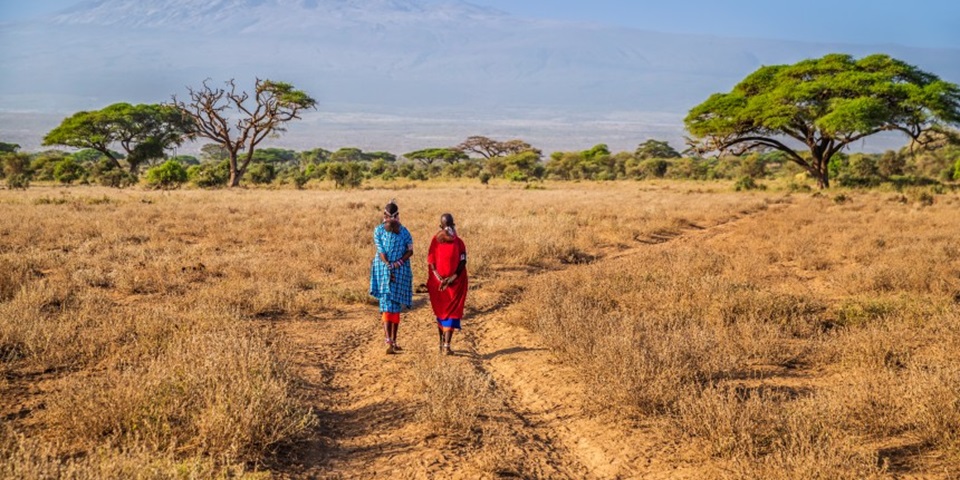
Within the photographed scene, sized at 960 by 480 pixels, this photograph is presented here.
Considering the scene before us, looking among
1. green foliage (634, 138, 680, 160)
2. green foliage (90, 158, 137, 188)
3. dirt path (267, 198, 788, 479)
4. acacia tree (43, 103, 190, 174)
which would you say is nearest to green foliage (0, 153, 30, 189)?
acacia tree (43, 103, 190, 174)

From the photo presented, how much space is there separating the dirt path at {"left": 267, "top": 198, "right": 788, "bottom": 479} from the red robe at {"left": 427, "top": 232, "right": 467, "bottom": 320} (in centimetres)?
52

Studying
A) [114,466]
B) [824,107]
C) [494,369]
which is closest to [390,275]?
[494,369]

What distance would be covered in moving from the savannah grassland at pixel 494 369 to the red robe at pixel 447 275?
0.58 m

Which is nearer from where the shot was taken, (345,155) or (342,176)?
(342,176)

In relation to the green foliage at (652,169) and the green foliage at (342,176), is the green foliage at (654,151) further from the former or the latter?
the green foliage at (342,176)

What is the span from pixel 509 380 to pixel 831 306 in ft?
17.0

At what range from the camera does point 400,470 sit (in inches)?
162

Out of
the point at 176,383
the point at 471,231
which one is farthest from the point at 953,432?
the point at 471,231

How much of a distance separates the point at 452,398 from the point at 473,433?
339mm

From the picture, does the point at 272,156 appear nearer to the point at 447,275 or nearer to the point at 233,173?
the point at 233,173

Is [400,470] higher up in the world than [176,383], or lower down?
lower down

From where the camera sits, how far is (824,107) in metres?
29.4

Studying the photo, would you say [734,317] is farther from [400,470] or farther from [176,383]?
[176,383]

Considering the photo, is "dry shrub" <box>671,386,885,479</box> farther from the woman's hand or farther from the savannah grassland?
the woman's hand
